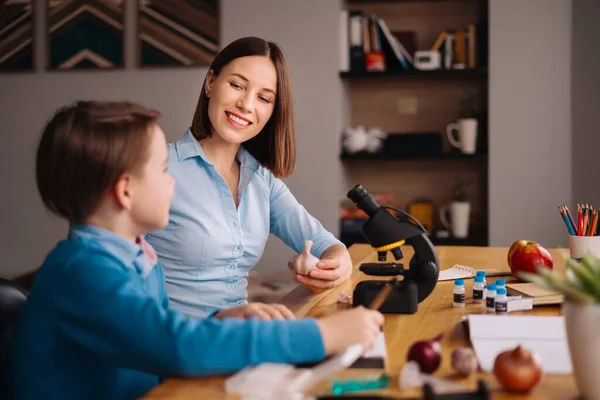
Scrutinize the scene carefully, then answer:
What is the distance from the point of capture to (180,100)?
4.21m

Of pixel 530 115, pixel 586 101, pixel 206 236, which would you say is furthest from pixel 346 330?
pixel 586 101

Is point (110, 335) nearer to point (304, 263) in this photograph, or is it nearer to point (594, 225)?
point (304, 263)

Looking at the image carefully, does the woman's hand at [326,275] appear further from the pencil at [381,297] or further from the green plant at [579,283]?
the green plant at [579,283]

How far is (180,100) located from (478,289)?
308 cm

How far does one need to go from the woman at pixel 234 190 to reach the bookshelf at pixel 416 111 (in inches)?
82.8

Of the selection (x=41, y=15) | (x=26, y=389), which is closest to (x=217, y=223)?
(x=26, y=389)

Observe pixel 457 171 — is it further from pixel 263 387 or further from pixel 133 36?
pixel 263 387

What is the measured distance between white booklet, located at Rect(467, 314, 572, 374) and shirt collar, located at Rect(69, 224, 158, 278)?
55 cm

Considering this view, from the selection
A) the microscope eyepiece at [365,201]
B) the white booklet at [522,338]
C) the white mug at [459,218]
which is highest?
the microscope eyepiece at [365,201]

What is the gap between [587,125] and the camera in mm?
3840

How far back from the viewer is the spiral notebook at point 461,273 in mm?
1694

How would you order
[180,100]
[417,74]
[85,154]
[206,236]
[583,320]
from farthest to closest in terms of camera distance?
[180,100]
[417,74]
[206,236]
[85,154]
[583,320]

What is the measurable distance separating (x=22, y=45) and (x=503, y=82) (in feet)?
9.87

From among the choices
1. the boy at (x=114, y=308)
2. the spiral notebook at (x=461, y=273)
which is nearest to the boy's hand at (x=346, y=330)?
the boy at (x=114, y=308)
